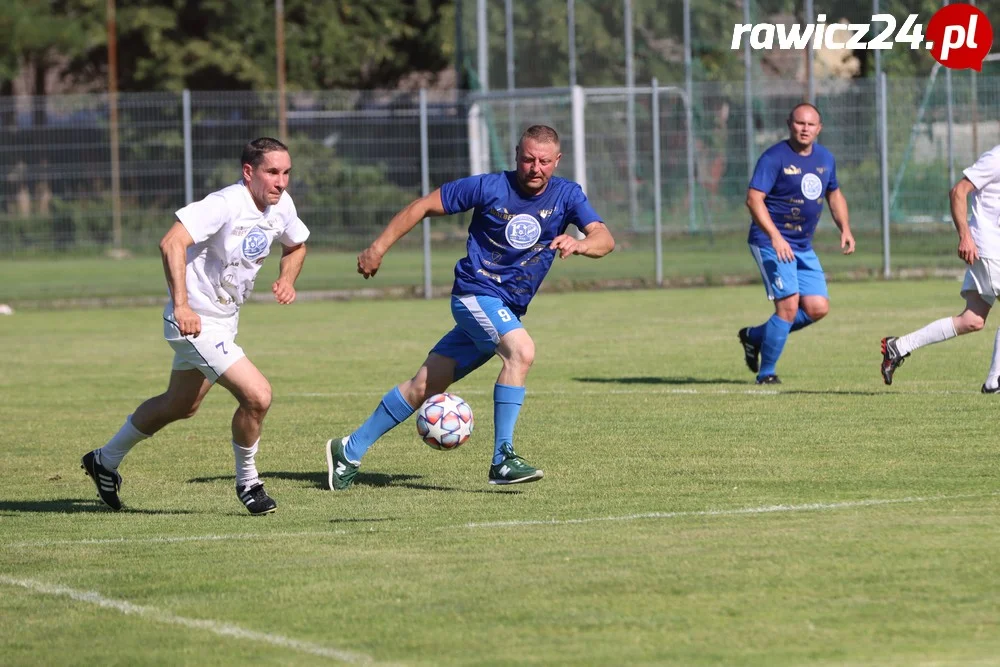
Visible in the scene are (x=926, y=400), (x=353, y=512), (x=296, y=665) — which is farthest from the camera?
(x=926, y=400)

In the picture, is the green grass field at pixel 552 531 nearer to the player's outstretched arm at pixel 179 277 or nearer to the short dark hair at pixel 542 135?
the player's outstretched arm at pixel 179 277

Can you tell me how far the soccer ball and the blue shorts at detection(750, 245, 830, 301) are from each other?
17.6ft

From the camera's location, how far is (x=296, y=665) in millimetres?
5398

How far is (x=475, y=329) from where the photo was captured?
9148mm

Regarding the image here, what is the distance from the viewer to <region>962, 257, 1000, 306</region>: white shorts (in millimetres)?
12023

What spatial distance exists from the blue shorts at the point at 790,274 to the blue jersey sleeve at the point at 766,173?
0.51 m

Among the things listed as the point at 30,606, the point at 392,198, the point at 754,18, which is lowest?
the point at 30,606

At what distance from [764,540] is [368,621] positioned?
6.37 ft

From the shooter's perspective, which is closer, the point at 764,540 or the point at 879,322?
the point at 764,540

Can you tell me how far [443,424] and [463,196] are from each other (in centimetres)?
124

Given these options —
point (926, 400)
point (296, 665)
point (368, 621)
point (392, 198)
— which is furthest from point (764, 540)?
point (392, 198)

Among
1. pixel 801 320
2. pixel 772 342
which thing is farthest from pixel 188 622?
pixel 801 320

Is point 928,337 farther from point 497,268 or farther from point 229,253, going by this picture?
point 229,253

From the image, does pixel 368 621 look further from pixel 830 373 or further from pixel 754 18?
pixel 754 18
